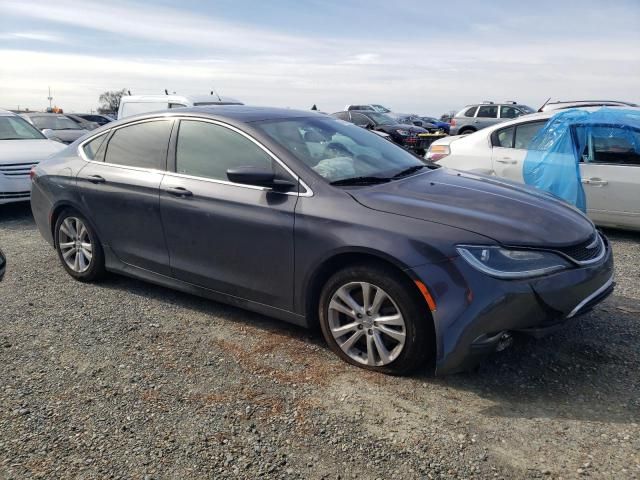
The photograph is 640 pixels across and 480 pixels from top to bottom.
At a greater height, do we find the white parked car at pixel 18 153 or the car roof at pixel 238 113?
the car roof at pixel 238 113

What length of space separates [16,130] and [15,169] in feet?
5.77

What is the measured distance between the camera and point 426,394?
311 cm

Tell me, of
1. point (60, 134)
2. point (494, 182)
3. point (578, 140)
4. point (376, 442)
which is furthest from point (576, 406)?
point (60, 134)

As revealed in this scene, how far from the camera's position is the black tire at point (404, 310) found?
3.07 metres

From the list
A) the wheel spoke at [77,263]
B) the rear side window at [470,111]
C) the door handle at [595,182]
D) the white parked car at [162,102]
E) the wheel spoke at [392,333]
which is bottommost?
the wheel spoke at [77,263]

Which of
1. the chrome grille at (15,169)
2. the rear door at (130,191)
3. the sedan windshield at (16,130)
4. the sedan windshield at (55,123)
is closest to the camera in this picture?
the rear door at (130,191)

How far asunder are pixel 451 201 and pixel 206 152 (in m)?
1.81

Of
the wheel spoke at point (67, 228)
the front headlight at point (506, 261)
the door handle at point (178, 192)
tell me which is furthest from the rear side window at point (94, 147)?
the front headlight at point (506, 261)

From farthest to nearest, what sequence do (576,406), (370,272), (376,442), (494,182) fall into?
(494,182) < (370,272) < (576,406) < (376,442)

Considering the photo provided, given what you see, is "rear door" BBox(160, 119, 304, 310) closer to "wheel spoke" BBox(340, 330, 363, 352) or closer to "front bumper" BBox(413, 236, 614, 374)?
"wheel spoke" BBox(340, 330, 363, 352)

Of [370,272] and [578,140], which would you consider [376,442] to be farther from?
[578,140]

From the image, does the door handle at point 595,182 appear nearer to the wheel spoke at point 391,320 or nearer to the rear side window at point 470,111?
the wheel spoke at point 391,320

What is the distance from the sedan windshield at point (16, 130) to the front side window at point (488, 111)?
15.4 m

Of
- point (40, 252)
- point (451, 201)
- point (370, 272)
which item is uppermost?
point (451, 201)
